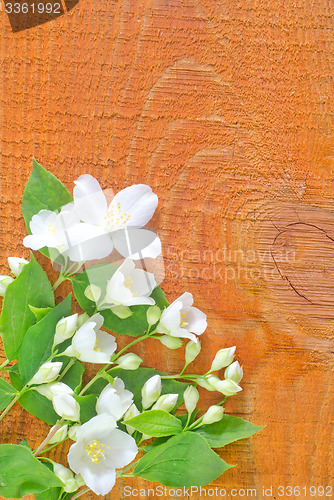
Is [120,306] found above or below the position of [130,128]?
below

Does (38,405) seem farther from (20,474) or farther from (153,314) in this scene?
(153,314)

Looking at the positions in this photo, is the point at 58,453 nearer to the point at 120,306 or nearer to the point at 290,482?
the point at 120,306

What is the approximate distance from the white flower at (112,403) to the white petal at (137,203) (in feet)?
0.76

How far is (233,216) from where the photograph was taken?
74 centimetres

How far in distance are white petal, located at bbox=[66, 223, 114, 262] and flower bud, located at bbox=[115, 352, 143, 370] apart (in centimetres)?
15

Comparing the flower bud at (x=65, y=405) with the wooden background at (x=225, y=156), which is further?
the wooden background at (x=225, y=156)

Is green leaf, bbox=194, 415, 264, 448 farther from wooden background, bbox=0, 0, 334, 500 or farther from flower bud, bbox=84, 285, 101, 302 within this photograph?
flower bud, bbox=84, 285, 101, 302

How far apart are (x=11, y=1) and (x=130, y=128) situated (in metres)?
0.26

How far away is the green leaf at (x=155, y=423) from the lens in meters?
0.65

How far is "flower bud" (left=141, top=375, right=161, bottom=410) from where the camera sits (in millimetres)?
671

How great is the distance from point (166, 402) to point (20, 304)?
24 centimetres

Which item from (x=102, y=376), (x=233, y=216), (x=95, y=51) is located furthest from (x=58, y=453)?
(x=95, y=51)

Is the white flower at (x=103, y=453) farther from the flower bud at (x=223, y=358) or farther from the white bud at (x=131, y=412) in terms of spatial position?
the flower bud at (x=223, y=358)

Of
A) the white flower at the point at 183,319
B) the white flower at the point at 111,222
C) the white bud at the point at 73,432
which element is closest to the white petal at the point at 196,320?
the white flower at the point at 183,319
